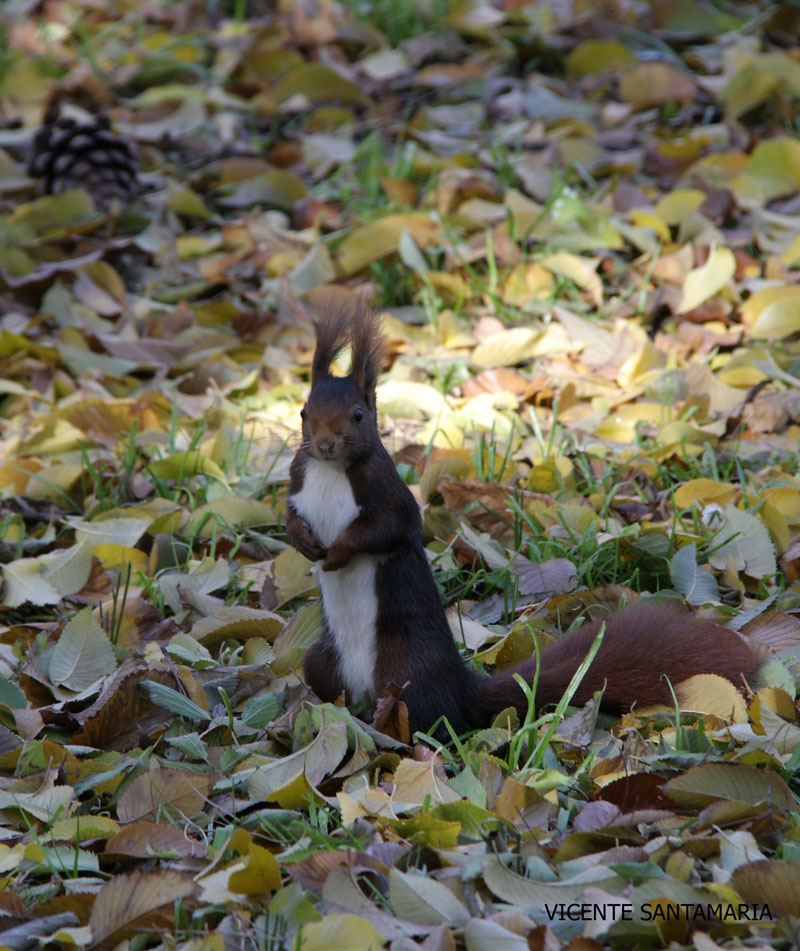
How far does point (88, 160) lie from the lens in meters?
5.10

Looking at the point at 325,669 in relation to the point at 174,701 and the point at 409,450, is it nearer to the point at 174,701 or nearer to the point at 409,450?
the point at 174,701

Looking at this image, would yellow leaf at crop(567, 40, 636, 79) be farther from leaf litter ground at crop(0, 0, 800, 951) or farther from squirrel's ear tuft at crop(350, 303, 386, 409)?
squirrel's ear tuft at crop(350, 303, 386, 409)

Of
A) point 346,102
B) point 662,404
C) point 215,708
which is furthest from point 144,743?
point 346,102

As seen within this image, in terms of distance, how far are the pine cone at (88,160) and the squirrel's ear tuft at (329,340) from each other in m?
3.12

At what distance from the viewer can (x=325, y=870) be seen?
5.65 feet

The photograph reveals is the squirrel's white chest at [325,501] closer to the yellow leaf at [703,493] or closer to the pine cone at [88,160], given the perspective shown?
the yellow leaf at [703,493]

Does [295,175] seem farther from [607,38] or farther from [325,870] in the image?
[325,870]

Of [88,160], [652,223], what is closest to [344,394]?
[652,223]

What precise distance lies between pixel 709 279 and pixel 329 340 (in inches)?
78.3

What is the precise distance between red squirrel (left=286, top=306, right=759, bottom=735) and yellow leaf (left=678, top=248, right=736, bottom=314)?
180cm

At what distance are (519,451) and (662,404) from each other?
444 mm

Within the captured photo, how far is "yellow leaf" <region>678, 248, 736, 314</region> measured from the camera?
12.6 feet

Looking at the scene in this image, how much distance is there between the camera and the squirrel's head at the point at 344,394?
212 centimetres

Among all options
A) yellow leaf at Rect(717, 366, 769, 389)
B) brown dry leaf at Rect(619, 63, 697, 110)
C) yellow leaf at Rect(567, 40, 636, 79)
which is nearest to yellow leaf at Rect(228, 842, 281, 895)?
yellow leaf at Rect(717, 366, 769, 389)
